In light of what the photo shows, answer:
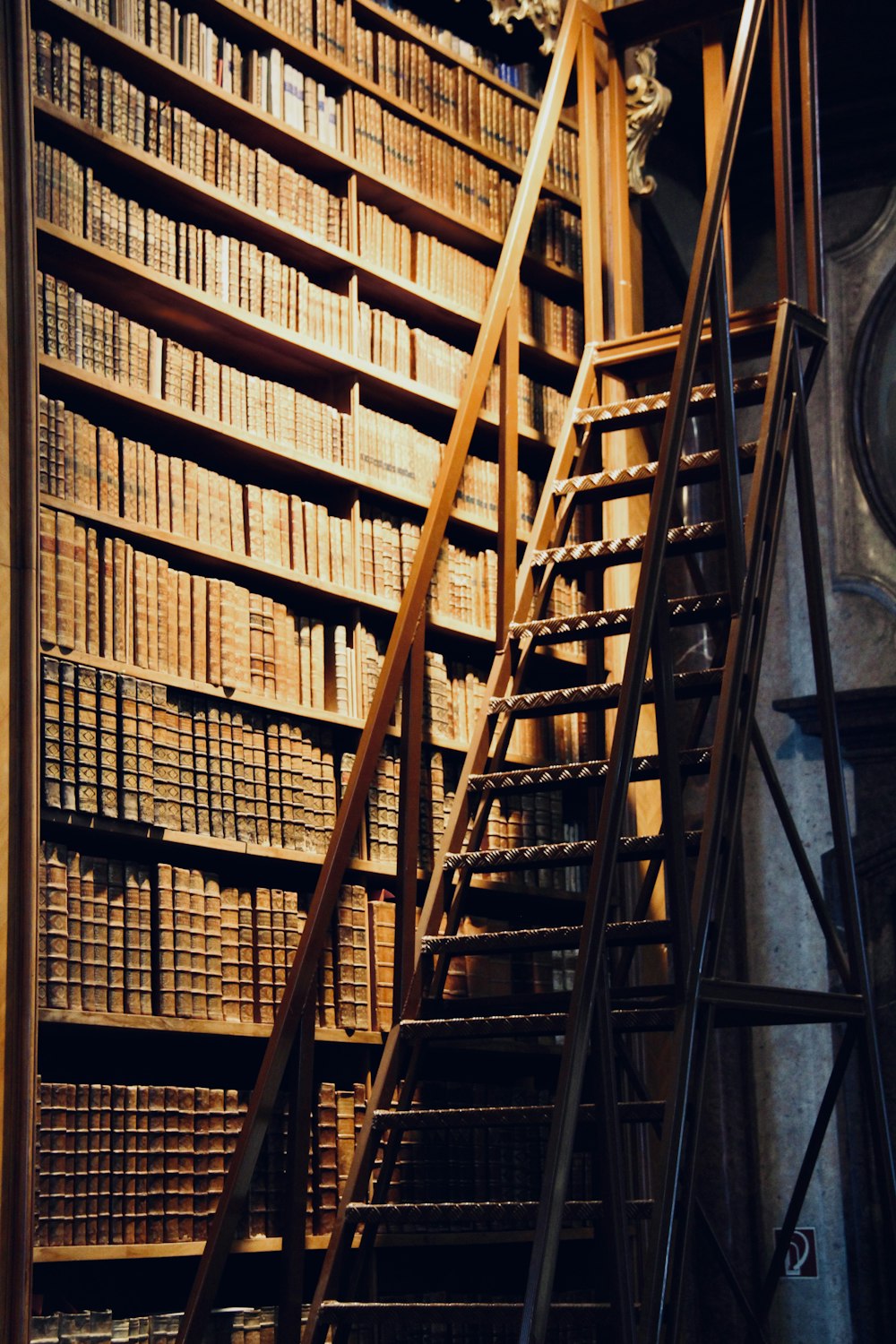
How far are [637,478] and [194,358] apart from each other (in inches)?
39.3

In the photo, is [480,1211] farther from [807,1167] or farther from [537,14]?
[537,14]

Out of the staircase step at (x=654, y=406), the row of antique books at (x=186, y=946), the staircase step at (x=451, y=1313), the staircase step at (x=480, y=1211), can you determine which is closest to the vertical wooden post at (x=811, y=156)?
the staircase step at (x=654, y=406)

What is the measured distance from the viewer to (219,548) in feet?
12.0

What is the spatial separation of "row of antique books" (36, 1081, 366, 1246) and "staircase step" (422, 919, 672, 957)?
478mm

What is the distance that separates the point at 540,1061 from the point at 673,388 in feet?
6.02

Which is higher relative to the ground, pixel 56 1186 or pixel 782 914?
pixel 782 914

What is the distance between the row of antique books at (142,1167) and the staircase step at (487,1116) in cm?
26

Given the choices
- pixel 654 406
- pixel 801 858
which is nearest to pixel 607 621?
pixel 654 406

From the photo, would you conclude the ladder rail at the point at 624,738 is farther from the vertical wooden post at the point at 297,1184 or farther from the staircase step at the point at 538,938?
the vertical wooden post at the point at 297,1184

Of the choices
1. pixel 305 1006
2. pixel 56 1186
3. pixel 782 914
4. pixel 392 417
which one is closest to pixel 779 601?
pixel 782 914

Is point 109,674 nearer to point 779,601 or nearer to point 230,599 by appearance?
point 230,599

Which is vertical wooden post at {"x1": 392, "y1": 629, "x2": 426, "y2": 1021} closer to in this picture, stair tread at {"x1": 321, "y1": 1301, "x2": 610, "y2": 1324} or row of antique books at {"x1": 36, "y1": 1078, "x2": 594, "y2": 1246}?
row of antique books at {"x1": 36, "y1": 1078, "x2": 594, "y2": 1246}

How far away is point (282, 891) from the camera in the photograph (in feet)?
12.2

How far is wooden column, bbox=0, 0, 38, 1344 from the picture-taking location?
284 centimetres
